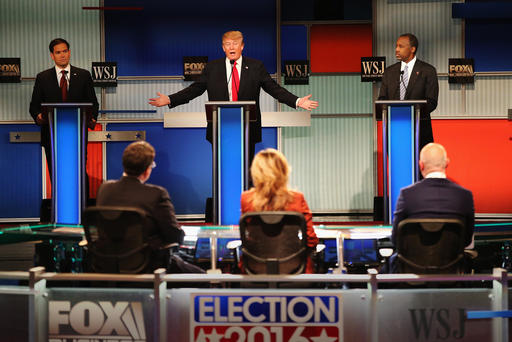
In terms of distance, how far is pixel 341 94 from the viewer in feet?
22.8

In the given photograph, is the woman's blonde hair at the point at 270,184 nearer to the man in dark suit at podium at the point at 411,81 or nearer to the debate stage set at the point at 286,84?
the man in dark suit at podium at the point at 411,81

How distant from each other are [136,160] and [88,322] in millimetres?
828

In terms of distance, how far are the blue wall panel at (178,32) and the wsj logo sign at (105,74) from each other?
116 millimetres

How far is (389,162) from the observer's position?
160 inches

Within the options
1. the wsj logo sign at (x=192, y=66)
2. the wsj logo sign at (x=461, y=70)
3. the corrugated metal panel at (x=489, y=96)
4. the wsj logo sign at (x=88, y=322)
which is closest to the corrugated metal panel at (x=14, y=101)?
the wsj logo sign at (x=192, y=66)

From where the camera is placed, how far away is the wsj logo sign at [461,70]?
681cm

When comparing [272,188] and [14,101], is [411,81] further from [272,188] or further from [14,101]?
[14,101]

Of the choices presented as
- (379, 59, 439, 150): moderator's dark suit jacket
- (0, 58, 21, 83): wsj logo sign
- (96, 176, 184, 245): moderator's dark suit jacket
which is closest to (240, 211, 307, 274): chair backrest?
(96, 176, 184, 245): moderator's dark suit jacket

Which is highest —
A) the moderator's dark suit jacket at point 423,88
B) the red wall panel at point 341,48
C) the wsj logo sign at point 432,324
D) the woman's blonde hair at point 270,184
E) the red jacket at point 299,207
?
the red wall panel at point 341,48

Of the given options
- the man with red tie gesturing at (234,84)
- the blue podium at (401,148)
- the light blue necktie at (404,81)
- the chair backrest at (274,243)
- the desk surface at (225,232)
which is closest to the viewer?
the chair backrest at (274,243)

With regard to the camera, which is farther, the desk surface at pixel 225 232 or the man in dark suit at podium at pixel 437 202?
the desk surface at pixel 225 232

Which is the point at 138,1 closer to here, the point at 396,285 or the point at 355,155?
the point at 355,155

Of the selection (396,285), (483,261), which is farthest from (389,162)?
(396,285)

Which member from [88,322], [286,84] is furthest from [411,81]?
[88,322]
